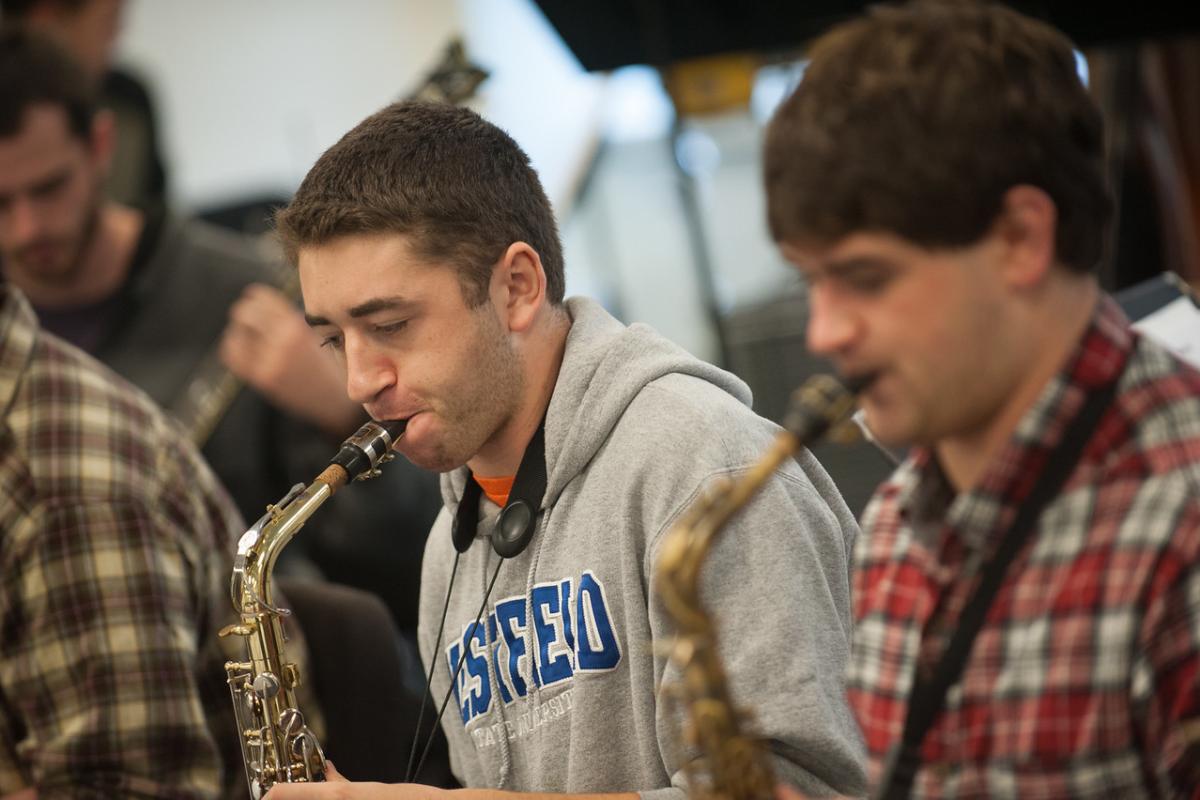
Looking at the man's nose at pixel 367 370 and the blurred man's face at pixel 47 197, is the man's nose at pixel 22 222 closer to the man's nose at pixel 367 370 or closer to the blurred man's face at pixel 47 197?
the blurred man's face at pixel 47 197

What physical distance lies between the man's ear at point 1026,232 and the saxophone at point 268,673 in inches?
45.4

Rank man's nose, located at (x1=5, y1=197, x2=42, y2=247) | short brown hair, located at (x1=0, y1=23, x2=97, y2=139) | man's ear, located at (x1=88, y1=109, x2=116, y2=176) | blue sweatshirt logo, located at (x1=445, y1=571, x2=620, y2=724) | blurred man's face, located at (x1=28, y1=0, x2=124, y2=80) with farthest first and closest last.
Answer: blurred man's face, located at (x1=28, y1=0, x2=124, y2=80), man's ear, located at (x1=88, y1=109, x2=116, y2=176), man's nose, located at (x1=5, y1=197, x2=42, y2=247), short brown hair, located at (x1=0, y1=23, x2=97, y2=139), blue sweatshirt logo, located at (x1=445, y1=571, x2=620, y2=724)

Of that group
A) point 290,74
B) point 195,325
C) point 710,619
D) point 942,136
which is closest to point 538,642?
point 710,619

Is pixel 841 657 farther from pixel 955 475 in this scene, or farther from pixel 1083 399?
pixel 1083 399

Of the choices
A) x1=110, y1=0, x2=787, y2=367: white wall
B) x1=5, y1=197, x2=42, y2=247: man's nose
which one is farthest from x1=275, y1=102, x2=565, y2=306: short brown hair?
x1=110, y1=0, x2=787, y2=367: white wall

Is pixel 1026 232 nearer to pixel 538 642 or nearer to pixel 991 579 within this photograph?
pixel 991 579

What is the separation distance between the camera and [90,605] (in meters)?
2.42

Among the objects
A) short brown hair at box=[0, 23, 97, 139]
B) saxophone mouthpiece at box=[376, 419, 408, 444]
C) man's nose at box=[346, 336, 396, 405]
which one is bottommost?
saxophone mouthpiece at box=[376, 419, 408, 444]

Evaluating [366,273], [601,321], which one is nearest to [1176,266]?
[601,321]

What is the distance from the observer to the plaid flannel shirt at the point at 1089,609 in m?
1.24

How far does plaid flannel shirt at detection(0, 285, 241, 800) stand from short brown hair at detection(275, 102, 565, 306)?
0.68 metres

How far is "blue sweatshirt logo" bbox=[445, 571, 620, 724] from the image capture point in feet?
6.30

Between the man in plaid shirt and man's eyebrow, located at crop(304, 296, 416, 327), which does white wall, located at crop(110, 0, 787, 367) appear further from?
the man in plaid shirt

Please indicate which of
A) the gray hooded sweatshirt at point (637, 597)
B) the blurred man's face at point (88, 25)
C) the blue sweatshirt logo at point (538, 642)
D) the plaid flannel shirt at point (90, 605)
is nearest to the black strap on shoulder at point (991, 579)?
the gray hooded sweatshirt at point (637, 597)
